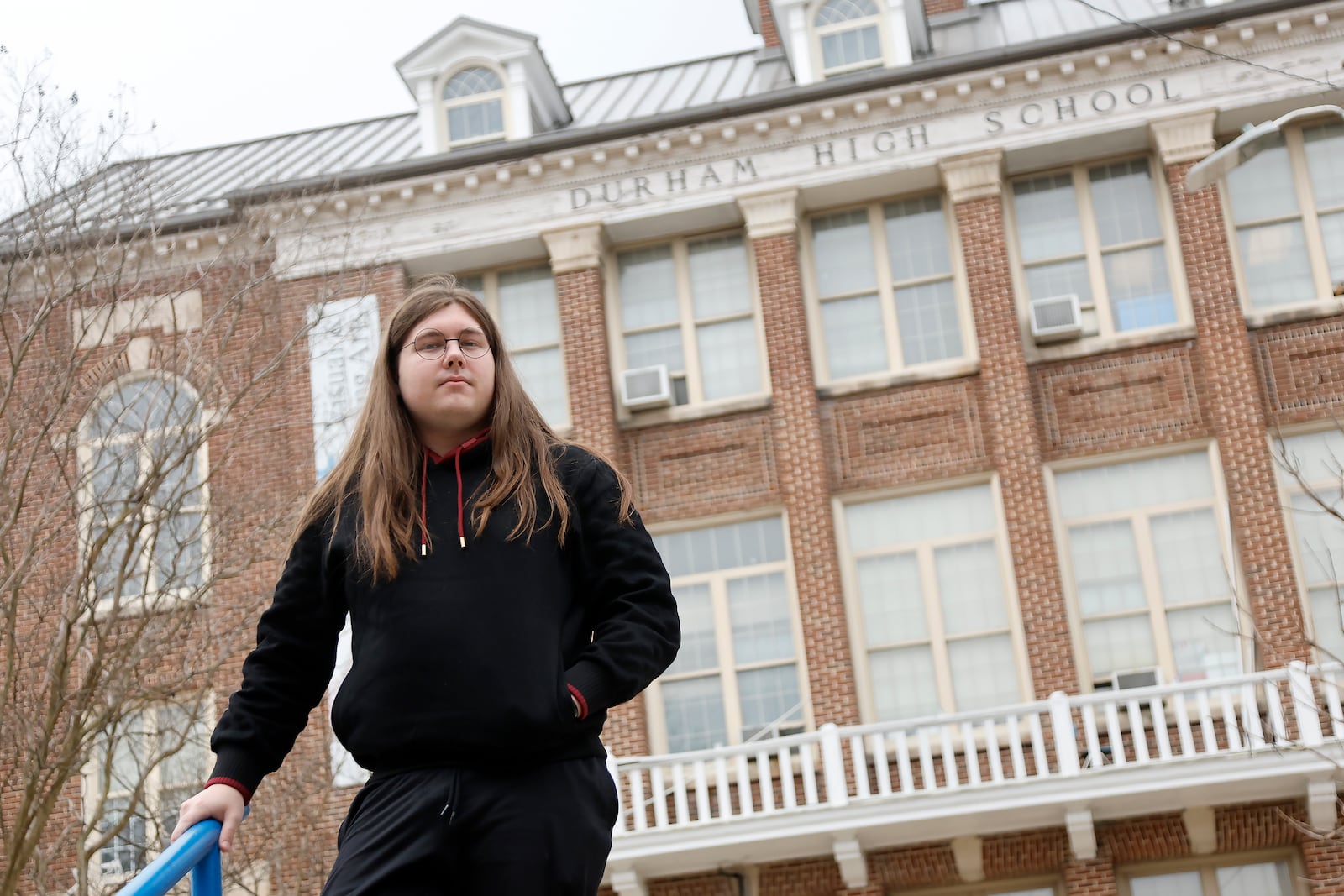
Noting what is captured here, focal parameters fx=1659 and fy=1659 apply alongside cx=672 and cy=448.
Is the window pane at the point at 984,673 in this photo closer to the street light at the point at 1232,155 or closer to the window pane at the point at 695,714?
the window pane at the point at 695,714

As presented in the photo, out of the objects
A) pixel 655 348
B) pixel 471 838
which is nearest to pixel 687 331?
pixel 655 348

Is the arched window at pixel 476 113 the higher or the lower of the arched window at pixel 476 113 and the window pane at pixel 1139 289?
the higher

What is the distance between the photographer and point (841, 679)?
61.0ft

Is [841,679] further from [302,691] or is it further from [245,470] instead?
[302,691]

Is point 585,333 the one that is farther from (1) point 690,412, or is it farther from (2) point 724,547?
(2) point 724,547

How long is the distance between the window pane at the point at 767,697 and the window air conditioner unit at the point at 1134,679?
11.5ft

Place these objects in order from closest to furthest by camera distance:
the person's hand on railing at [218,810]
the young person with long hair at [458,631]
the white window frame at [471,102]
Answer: the young person with long hair at [458,631], the person's hand on railing at [218,810], the white window frame at [471,102]

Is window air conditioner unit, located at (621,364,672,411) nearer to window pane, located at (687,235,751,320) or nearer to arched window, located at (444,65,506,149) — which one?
window pane, located at (687,235,751,320)

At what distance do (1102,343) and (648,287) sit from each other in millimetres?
5628

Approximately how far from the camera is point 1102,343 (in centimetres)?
1927

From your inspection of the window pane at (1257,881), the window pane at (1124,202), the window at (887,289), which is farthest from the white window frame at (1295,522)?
the window at (887,289)

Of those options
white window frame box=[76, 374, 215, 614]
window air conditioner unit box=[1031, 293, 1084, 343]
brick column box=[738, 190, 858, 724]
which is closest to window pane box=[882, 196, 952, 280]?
brick column box=[738, 190, 858, 724]

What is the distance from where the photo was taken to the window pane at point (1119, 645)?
1842 cm

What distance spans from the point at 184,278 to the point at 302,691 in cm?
1463
